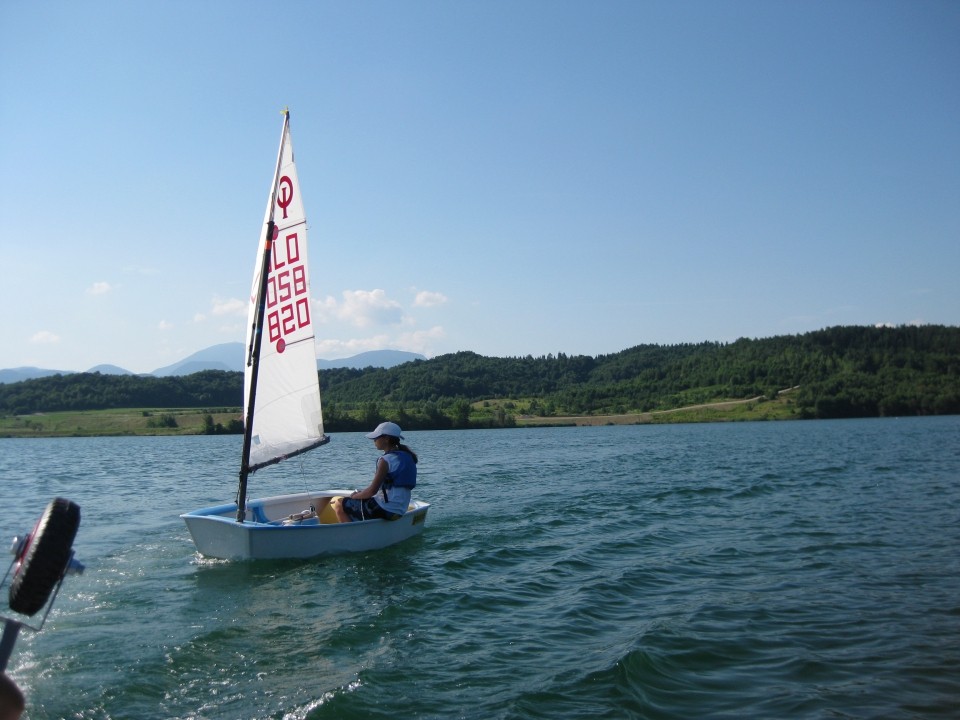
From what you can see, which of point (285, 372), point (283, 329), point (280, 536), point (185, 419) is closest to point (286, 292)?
point (283, 329)

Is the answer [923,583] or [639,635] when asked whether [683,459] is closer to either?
[923,583]

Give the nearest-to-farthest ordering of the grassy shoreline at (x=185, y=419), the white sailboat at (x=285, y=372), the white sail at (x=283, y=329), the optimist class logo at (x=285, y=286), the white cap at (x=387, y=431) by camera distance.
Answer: the white cap at (x=387, y=431) → the white sailboat at (x=285, y=372) → the white sail at (x=283, y=329) → the optimist class logo at (x=285, y=286) → the grassy shoreline at (x=185, y=419)

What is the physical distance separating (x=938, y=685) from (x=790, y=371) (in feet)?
392

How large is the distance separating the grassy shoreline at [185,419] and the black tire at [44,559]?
3211 inches

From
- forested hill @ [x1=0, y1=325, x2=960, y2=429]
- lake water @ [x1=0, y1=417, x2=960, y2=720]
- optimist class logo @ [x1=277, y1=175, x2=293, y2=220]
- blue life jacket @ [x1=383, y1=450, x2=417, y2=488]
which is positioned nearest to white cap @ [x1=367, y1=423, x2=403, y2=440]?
blue life jacket @ [x1=383, y1=450, x2=417, y2=488]

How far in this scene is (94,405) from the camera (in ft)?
311

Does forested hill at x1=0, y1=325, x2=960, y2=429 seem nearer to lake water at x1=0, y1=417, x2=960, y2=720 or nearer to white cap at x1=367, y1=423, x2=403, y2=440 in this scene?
lake water at x1=0, y1=417, x2=960, y2=720

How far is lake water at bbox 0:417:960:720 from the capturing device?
680 centimetres

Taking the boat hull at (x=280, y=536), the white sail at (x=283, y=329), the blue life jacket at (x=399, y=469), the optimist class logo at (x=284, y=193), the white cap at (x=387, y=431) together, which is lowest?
the boat hull at (x=280, y=536)

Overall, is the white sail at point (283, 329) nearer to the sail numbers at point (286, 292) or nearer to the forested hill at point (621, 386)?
the sail numbers at point (286, 292)

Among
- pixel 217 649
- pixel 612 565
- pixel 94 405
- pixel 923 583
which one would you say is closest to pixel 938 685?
pixel 923 583

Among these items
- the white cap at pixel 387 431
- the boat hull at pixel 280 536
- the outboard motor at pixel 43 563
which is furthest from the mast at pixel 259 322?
the outboard motor at pixel 43 563

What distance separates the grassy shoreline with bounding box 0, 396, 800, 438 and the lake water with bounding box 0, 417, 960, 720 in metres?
68.0

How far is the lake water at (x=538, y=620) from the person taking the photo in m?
6.80
